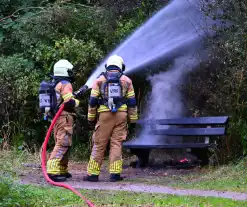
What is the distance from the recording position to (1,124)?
1366 cm

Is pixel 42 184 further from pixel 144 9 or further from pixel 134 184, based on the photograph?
pixel 144 9

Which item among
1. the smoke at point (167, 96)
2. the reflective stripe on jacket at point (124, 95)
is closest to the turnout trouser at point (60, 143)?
the reflective stripe on jacket at point (124, 95)

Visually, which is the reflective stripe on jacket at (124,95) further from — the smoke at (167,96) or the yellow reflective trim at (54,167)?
the smoke at (167,96)

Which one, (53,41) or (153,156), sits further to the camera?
(53,41)

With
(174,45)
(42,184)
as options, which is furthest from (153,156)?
(42,184)

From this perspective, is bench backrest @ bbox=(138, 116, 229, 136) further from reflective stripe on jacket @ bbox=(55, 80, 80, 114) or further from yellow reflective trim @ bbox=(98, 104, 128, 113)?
reflective stripe on jacket @ bbox=(55, 80, 80, 114)

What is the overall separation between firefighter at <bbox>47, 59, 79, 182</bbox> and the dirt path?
24 cm

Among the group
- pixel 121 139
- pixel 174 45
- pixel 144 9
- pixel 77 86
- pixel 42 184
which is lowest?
pixel 42 184

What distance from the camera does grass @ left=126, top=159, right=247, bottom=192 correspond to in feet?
27.9

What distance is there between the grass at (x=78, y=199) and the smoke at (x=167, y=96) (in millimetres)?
4835

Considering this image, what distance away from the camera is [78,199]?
757 centimetres

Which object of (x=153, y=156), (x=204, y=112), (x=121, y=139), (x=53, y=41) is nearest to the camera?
(x=121, y=139)

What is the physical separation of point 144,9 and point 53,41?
2.14 meters

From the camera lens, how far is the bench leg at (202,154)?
1040 centimetres
